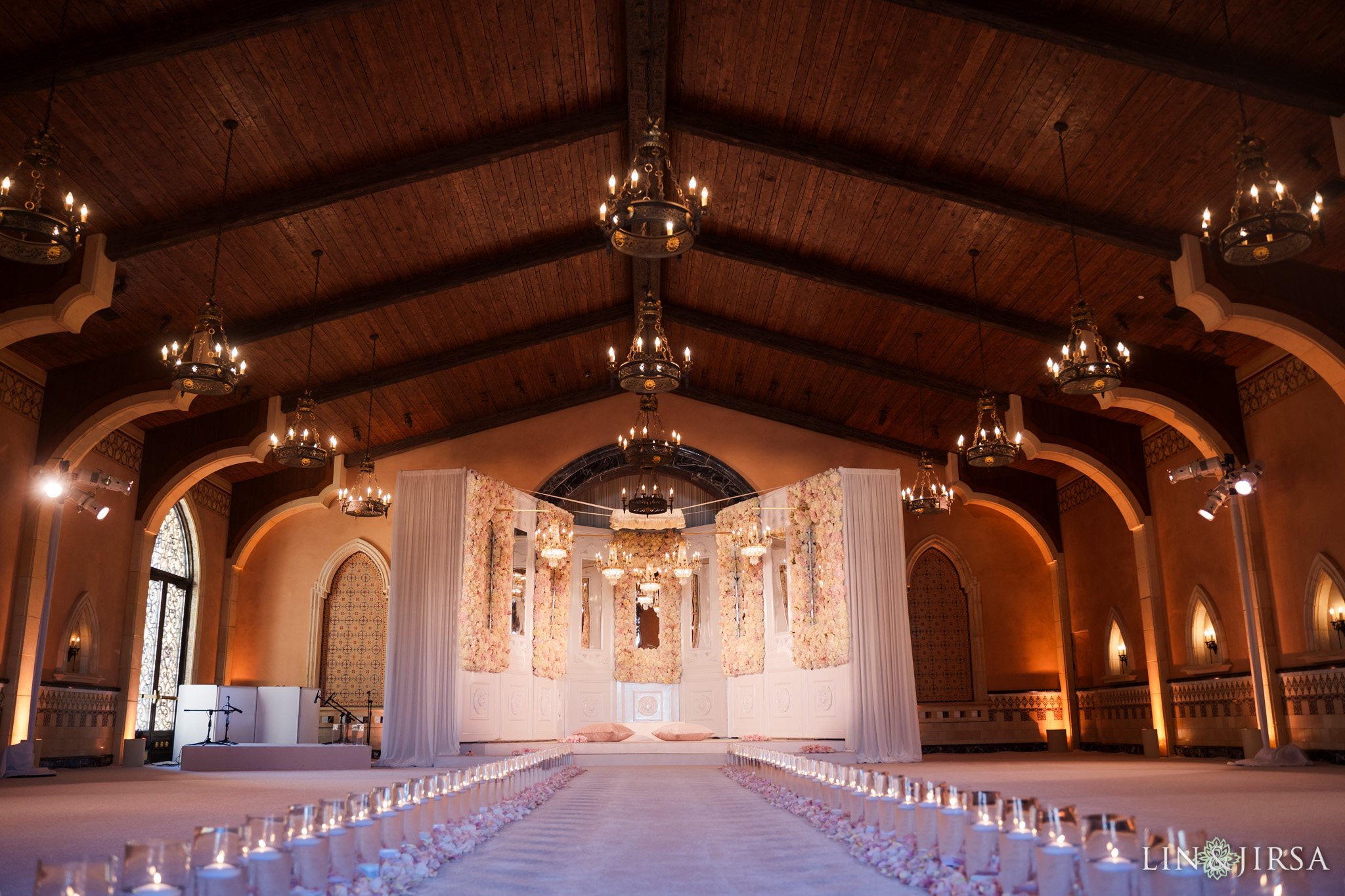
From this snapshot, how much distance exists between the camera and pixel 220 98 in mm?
8344

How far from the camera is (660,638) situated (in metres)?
18.4

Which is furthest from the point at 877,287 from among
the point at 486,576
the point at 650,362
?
the point at 486,576

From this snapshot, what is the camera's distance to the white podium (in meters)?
14.6

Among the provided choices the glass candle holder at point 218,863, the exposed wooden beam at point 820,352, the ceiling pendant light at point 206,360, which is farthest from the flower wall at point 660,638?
the glass candle holder at point 218,863

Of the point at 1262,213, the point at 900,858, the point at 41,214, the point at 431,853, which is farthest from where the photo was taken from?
the point at 1262,213

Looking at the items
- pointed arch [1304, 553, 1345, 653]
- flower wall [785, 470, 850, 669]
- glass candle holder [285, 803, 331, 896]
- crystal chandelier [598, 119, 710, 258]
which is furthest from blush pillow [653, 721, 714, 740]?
glass candle holder [285, 803, 331, 896]

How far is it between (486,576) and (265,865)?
11.9m

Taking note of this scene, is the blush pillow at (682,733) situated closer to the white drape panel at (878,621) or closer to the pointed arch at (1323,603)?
the white drape panel at (878,621)

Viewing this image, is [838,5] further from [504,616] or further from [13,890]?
[504,616]

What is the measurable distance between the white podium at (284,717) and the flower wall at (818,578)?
7.60m

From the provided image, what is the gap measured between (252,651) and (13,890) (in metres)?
14.7

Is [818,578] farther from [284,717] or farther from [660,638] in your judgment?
[284,717]

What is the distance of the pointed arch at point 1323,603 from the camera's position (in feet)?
34.2

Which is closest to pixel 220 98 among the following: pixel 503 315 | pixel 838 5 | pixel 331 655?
pixel 838 5
